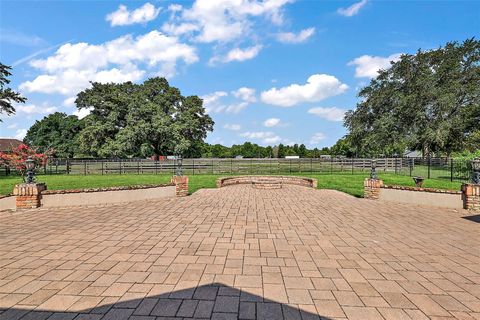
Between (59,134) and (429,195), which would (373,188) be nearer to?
(429,195)

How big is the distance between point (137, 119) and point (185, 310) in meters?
34.0

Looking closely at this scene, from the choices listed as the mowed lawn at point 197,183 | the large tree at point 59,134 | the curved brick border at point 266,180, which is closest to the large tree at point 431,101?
the mowed lawn at point 197,183

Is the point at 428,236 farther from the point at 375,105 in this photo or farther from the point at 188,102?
the point at 188,102

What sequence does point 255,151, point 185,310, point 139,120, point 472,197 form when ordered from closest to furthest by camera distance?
1. point 185,310
2. point 472,197
3. point 139,120
4. point 255,151

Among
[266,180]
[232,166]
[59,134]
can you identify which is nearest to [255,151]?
[59,134]

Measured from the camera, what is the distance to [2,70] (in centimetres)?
2677

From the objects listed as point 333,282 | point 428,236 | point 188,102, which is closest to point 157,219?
point 333,282

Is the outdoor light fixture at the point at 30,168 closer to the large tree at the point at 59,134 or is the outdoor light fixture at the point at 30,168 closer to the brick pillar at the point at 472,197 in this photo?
the brick pillar at the point at 472,197

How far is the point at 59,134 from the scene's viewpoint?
5725 centimetres

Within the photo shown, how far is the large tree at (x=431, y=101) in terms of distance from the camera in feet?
102

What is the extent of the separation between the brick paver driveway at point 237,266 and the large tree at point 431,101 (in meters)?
30.0

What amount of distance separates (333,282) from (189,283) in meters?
1.84

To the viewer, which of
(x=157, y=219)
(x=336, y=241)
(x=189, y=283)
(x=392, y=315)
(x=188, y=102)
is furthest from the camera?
(x=188, y=102)

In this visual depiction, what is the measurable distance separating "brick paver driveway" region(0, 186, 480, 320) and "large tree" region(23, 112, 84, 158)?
175ft
